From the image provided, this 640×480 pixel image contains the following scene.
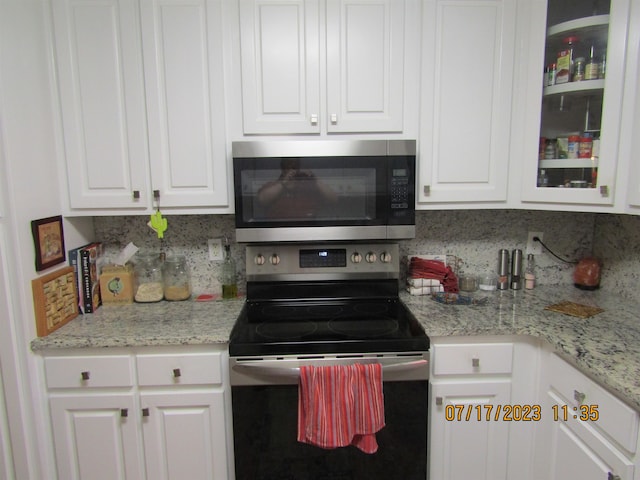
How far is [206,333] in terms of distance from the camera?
1.40 metres

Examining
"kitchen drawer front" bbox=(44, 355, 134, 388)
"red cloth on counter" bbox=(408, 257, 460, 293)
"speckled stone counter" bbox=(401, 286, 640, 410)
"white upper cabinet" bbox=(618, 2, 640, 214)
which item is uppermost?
"white upper cabinet" bbox=(618, 2, 640, 214)

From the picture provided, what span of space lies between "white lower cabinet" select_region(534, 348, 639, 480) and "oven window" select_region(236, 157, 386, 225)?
0.89 metres

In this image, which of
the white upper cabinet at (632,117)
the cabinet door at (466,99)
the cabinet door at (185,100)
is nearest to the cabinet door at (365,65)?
the cabinet door at (466,99)

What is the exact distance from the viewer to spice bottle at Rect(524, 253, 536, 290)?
1888 mm

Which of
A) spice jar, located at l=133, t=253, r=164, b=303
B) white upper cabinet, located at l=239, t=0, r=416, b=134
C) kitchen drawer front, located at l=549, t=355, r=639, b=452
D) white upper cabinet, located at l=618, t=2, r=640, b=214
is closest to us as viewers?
kitchen drawer front, located at l=549, t=355, r=639, b=452

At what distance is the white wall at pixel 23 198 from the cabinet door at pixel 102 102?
0.25 feet

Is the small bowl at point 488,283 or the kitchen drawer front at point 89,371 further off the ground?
the small bowl at point 488,283

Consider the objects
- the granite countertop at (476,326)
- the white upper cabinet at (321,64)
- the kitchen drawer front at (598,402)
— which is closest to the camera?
the kitchen drawer front at (598,402)

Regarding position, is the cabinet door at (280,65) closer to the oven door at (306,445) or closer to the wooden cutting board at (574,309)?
the oven door at (306,445)

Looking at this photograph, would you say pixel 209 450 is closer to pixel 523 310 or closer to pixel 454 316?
pixel 454 316

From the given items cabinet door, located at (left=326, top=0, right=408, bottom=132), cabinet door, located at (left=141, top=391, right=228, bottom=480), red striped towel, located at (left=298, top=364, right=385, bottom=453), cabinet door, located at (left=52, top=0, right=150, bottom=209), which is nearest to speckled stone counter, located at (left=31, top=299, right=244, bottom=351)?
cabinet door, located at (left=141, top=391, right=228, bottom=480)

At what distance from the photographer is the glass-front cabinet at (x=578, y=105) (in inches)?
53.6

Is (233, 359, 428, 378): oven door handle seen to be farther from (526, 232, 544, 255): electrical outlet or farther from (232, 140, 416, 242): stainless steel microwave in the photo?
(526, 232, 544, 255): electrical outlet

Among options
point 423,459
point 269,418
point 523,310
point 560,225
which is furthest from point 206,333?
point 560,225
